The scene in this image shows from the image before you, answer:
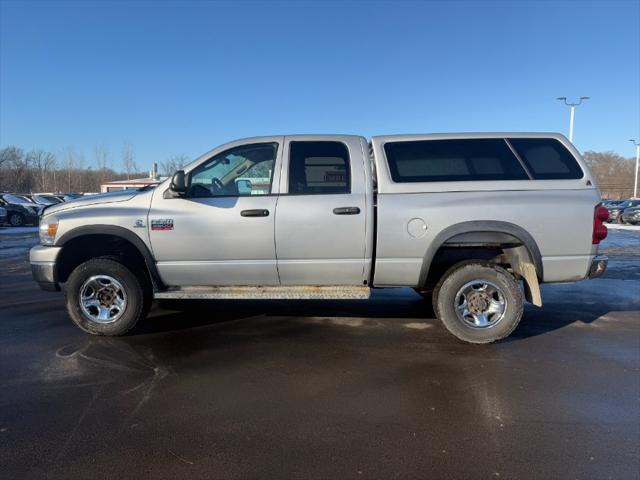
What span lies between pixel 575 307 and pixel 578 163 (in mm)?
2600

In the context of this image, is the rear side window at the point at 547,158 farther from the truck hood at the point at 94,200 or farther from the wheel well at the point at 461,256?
the truck hood at the point at 94,200

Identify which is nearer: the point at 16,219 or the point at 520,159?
the point at 520,159

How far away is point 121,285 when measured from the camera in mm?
4594

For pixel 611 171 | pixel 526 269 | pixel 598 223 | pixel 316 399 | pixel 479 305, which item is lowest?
pixel 316 399

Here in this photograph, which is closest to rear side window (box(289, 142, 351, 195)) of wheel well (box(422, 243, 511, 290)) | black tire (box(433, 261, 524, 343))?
wheel well (box(422, 243, 511, 290))

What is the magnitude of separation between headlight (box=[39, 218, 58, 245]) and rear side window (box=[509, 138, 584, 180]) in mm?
4980

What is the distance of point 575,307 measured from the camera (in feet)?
20.1

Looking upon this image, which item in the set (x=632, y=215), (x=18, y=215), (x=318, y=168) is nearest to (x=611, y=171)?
(x=632, y=215)

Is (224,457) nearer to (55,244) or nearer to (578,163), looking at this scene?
(55,244)

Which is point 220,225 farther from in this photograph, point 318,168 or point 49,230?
point 49,230

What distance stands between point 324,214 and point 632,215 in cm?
2933

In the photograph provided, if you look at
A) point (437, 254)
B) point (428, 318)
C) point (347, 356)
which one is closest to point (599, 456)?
point (347, 356)

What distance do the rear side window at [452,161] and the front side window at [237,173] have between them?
134 centimetres

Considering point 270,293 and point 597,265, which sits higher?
point 597,265
